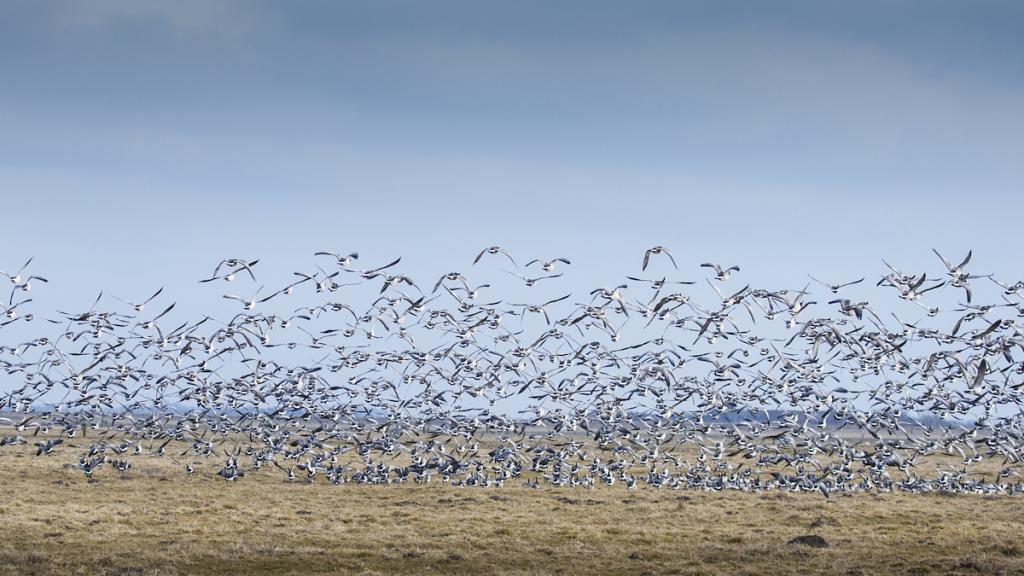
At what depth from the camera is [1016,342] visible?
88.2 feet

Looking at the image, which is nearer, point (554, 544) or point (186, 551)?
point (186, 551)

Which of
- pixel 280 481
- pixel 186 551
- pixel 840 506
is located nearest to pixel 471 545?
pixel 186 551

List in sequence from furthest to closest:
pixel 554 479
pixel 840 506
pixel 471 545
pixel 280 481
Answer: pixel 280 481 → pixel 554 479 → pixel 840 506 → pixel 471 545

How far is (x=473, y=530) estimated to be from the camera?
40.6 meters

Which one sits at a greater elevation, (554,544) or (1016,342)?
(1016,342)

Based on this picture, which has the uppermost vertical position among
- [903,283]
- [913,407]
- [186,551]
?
[903,283]

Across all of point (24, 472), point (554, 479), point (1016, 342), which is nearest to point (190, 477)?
point (24, 472)

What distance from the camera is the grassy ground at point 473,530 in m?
32.9

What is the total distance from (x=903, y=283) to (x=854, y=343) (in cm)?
461

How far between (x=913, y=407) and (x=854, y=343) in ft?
26.4

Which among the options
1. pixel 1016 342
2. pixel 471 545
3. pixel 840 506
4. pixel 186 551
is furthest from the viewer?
pixel 840 506

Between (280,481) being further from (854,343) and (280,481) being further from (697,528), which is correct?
(854,343)

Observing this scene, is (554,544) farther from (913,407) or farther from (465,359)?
(913,407)

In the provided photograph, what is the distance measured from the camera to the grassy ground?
32.9 m
